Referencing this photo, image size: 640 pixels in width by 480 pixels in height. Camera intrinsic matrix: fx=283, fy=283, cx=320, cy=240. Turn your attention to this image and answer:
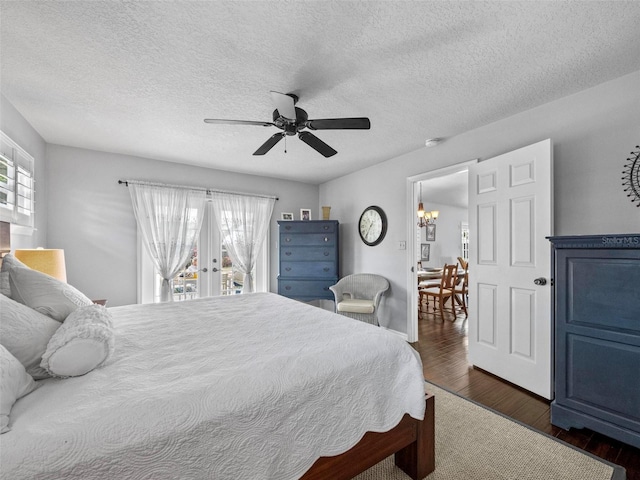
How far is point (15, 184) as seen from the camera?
2.41m

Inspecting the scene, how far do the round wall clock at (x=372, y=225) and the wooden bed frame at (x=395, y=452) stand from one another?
2.76 meters

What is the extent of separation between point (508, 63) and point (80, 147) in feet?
14.5

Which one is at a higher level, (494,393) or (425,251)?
(425,251)

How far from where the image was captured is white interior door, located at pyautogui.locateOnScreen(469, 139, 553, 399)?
233 cm

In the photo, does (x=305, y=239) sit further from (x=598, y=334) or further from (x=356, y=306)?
(x=598, y=334)

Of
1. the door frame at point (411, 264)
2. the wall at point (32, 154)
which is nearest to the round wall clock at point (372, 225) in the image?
the door frame at point (411, 264)

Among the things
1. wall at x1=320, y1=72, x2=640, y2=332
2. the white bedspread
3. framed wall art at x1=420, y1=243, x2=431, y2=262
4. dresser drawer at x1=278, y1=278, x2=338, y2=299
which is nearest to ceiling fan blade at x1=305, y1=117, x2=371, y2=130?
the white bedspread

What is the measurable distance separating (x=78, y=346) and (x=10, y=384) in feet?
0.75

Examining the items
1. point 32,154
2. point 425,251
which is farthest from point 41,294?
point 425,251

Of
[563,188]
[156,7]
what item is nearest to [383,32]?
[156,7]

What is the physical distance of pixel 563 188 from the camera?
235cm

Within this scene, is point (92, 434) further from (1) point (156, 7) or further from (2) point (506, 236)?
(2) point (506, 236)

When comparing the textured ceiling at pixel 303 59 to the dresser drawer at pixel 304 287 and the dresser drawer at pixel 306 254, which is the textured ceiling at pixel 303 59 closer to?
the dresser drawer at pixel 306 254

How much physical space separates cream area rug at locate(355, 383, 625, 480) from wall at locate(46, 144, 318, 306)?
366 centimetres
